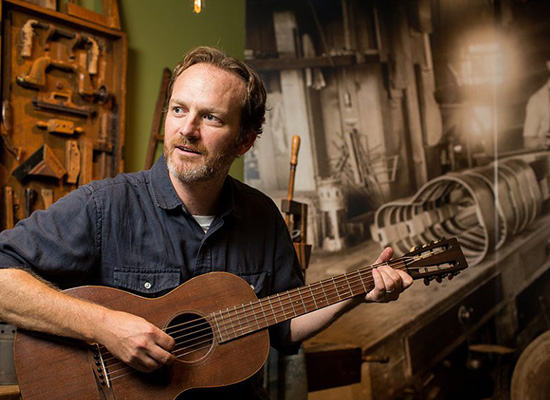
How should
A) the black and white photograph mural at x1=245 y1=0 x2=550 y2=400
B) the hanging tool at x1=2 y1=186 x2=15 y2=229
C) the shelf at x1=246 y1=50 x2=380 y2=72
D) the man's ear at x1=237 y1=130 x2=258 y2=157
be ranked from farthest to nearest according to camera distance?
the shelf at x1=246 y1=50 x2=380 y2=72 → the black and white photograph mural at x1=245 y1=0 x2=550 y2=400 → the hanging tool at x1=2 y1=186 x2=15 y2=229 → the man's ear at x1=237 y1=130 x2=258 y2=157

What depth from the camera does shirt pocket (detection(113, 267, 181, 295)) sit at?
5.63 ft

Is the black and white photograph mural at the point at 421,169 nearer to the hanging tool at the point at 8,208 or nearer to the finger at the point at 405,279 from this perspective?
the finger at the point at 405,279

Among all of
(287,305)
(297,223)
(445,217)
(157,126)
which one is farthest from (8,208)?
(445,217)

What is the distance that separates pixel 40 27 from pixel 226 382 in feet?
7.31

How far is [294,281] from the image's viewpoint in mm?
2104

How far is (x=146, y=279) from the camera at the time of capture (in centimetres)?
174

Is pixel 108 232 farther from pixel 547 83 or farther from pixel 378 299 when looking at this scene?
pixel 547 83

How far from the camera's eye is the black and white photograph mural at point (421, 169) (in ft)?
9.90

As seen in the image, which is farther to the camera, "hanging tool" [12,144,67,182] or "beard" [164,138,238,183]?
"hanging tool" [12,144,67,182]

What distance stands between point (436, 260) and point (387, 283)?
0.21m

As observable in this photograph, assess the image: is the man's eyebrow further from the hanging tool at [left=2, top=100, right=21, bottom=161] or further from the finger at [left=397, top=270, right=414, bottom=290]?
the hanging tool at [left=2, top=100, right=21, bottom=161]

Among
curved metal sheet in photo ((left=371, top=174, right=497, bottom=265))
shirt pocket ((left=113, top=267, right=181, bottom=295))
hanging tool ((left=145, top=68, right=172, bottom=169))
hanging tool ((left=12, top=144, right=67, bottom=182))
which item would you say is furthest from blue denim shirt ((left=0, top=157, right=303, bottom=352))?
curved metal sheet in photo ((left=371, top=174, right=497, bottom=265))

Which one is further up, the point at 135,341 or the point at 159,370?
the point at 135,341

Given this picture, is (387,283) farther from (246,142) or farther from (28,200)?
(28,200)
